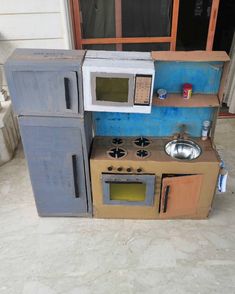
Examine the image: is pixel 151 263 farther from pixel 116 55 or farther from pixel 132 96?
pixel 116 55

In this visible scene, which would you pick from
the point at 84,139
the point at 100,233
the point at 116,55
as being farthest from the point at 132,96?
the point at 100,233

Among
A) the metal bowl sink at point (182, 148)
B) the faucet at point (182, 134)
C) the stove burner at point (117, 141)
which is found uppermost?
the faucet at point (182, 134)

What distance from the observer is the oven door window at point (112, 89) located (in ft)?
Result: 5.72

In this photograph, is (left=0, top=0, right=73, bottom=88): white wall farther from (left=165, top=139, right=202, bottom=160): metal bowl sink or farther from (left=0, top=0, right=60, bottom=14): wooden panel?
(left=165, top=139, right=202, bottom=160): metal bowl sink

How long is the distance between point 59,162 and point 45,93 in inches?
19.7

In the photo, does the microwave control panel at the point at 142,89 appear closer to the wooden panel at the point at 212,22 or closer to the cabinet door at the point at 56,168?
the cabinet door at the point at 56,168

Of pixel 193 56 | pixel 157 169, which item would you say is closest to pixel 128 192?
pixel 157 169

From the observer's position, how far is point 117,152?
2109 millimetres

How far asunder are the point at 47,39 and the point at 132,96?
1.29 meters

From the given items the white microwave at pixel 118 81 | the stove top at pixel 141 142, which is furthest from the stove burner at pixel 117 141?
the white microwave at pixel 118 81

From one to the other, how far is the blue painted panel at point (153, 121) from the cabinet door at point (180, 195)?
39cm

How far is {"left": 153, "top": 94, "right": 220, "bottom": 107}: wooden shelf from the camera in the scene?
6.50 ft

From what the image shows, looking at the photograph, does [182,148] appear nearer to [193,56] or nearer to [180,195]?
[180,195]

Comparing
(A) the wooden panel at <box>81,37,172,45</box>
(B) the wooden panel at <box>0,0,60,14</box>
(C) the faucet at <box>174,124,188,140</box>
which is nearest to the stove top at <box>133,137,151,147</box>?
(C) the faucet at <box>174,124,188,140</box>
